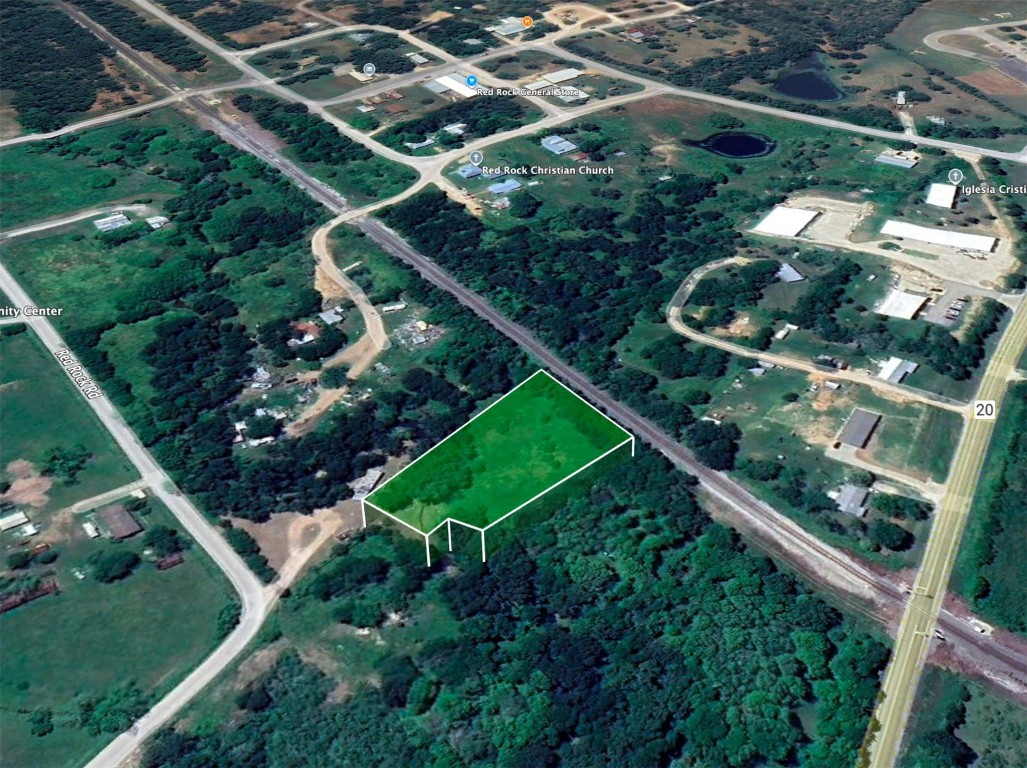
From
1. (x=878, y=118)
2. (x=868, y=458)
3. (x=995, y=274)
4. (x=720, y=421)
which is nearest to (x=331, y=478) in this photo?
(x=720, y=421)

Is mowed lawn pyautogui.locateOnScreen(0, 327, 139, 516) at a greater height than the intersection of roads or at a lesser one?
lesser

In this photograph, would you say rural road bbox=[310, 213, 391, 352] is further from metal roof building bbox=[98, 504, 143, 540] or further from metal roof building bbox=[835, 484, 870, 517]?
metal roof building bbox=[835, 484, 870, 517]

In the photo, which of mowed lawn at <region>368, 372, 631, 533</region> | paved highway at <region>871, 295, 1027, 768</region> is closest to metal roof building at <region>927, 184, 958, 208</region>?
paved highway at <region>871, 295, 1027, 768</region>

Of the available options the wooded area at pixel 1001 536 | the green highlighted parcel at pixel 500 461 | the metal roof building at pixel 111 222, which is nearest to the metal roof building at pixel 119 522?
the green highlighted parcel at pixel 500 461

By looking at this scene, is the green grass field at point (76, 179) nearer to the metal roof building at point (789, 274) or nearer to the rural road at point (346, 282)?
the rural road at point (346, 282)

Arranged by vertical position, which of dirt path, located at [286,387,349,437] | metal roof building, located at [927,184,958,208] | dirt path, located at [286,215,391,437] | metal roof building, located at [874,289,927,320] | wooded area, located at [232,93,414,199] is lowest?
dirt path, located at [286,387,349,437]

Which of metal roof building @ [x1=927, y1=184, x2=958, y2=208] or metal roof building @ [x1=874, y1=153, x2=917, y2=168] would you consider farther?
metal roof building @ [x1=874, y1=153, x2=917, y2=168]

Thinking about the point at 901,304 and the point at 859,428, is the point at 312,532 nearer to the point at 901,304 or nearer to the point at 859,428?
the point at 859,428

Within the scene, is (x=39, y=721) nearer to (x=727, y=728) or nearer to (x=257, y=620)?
(x=257, y=620)

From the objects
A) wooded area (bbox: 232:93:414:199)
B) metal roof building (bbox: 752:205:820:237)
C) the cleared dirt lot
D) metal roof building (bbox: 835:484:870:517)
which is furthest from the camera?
wooded area (bbox: 232:93:414:199)
